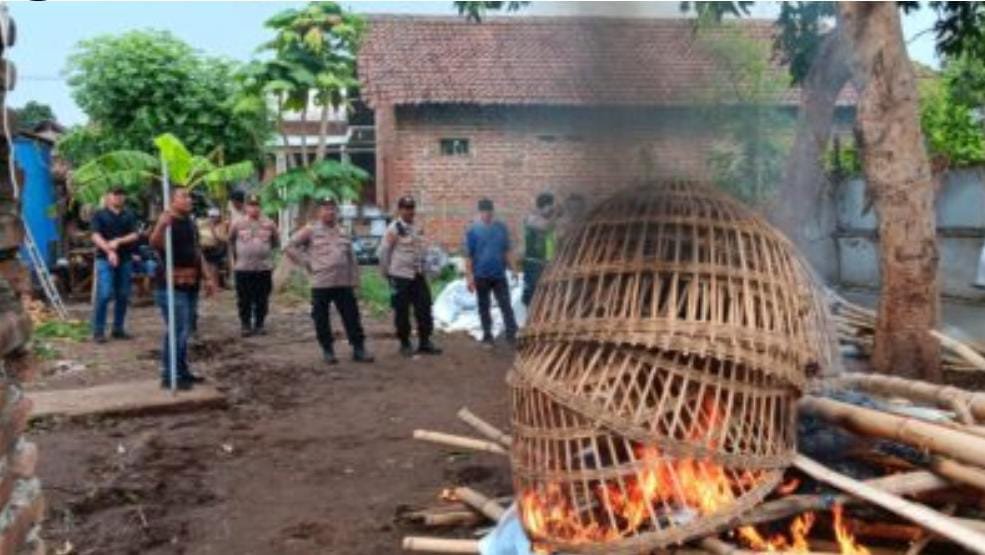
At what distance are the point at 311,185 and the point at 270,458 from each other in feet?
32.3

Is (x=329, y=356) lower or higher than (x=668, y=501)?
lower

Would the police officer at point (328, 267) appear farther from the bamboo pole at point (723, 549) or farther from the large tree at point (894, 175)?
the bamboo pole at point (723, 549)

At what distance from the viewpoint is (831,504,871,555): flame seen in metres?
3.67

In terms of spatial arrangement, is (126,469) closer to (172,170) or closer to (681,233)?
(681,233)

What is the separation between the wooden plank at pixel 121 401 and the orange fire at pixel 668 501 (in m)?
5.53

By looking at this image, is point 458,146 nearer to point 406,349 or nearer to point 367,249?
point 367,249

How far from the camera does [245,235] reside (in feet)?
41.2

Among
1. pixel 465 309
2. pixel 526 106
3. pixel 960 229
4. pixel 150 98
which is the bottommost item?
pixel 465 309

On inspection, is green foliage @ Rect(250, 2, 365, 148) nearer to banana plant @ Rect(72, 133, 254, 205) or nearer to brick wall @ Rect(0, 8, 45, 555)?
banana plant @ Rect(72, 133, 254, 205)

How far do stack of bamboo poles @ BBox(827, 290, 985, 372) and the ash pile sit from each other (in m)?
2.34

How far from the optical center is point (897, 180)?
6066 mm

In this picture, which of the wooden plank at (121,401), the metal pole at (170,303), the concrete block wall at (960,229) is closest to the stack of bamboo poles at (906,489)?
the concrete block wall at (960,229)

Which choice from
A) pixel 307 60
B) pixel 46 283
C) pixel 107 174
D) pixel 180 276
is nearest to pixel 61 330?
pixel 46 283

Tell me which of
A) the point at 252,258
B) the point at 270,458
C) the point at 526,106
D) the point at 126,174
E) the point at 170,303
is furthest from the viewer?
the point at 126,174
